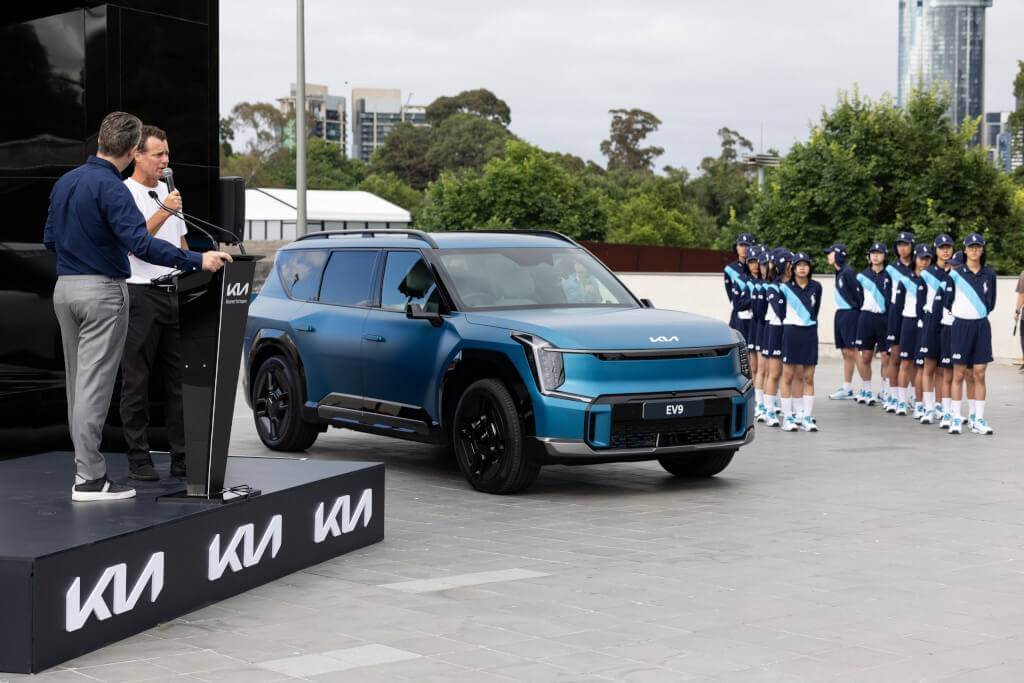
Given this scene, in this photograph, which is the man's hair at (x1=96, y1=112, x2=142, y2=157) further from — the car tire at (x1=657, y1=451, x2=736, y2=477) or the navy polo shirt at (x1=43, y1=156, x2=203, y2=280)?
the car tire at (x1=657, y1=451, x2=736, y2=477)

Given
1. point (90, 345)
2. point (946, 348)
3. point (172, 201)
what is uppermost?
point (172, 201)

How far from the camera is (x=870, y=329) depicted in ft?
57.9

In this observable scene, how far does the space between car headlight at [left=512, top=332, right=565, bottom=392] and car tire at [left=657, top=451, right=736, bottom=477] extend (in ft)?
5.52

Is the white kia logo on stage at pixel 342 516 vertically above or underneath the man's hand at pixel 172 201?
underneath

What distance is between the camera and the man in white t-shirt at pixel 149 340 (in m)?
7.48

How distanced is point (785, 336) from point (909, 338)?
203 cm

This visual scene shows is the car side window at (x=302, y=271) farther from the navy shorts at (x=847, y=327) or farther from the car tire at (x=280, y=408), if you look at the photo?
the navy shorts at (x=847, y=327)

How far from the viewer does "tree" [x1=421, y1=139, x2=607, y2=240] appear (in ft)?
160

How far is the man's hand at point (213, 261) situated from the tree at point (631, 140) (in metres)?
93.8

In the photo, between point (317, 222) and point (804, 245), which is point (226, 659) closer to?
point (804, 245)

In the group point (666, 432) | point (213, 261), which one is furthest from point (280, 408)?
point (213, 261)

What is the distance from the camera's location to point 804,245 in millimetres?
37375

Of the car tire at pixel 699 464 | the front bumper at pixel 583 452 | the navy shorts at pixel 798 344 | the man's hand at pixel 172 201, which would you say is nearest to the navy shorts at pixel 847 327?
the navy shorts at pixel 798 344

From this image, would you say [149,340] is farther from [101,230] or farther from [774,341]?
[774,341]
